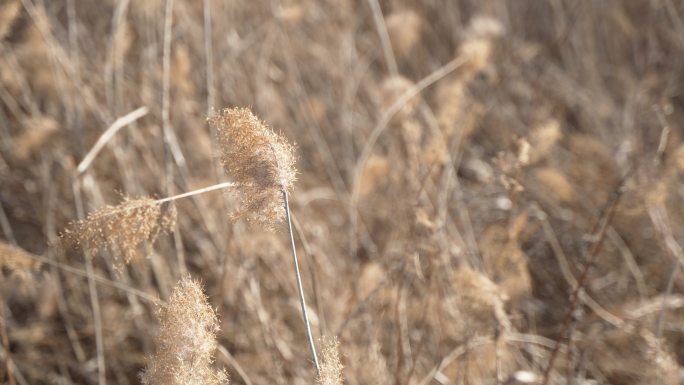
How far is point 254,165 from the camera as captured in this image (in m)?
0.72

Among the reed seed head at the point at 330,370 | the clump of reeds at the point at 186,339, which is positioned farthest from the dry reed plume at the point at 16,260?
the reed seed head at the point at 330,370

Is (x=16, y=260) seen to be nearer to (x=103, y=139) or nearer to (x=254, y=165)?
(x=103, y=139)

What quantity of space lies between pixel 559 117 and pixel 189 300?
2026 mm

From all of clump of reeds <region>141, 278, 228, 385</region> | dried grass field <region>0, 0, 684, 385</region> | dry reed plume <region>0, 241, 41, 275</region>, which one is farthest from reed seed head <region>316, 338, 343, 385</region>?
dry reed plume <region>0, 241, 41, 275</region>

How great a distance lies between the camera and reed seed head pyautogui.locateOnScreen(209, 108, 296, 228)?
2.37ft

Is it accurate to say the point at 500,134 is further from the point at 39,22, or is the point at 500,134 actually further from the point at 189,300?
the point at 189,300

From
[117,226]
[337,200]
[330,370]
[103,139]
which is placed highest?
[337,200]

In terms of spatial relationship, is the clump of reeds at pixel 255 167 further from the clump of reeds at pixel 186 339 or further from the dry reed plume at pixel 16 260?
the dry reed plume at pixel 16 260

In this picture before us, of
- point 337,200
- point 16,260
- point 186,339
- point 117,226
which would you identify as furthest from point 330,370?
point 337,200

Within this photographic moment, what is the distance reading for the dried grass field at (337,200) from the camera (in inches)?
44.3

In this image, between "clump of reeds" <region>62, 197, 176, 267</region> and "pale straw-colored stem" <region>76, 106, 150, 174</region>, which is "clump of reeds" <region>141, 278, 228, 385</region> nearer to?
"clump of reeds" <region>62, 197, 176, 267</region>

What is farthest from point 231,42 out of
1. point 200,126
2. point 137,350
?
point 137,350

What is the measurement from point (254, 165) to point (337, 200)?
114 cm

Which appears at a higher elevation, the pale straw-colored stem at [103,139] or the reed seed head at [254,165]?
the pale straw-colored stem at [103,139]
